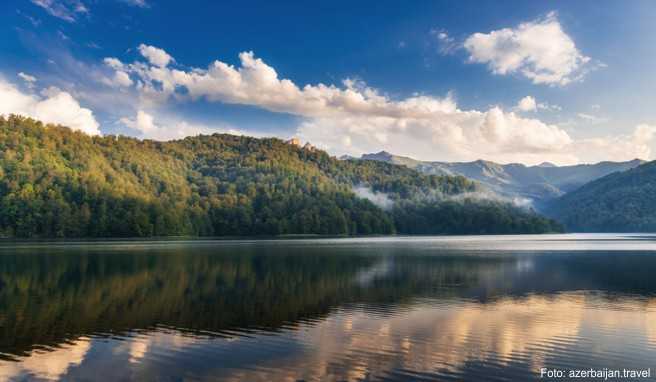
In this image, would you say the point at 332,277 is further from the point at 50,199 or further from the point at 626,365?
the point at 50,199

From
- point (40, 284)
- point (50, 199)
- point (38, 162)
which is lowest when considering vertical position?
point (40, 284)

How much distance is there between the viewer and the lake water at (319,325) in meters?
21.3

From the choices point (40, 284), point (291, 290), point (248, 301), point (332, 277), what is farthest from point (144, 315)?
point (332, 277)

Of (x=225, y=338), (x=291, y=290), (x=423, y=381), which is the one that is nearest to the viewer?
(x=423, y=381)

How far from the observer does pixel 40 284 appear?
46094 mm

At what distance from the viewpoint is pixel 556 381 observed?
19453 millimetres

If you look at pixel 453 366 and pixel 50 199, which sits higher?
pixel 50 199

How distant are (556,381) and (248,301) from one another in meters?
23.5

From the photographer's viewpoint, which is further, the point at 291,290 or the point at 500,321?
the point at 291,290

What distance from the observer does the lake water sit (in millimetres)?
21297

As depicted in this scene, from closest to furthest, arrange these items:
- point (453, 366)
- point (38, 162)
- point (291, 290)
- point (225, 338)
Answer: point (453, 366), point (225, 338), point (291, 290), point (38, 162)

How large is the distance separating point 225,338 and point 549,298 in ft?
86.0

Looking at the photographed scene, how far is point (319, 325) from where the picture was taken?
97.3 ft

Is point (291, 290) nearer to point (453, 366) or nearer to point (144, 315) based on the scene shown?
point (144, 315)
